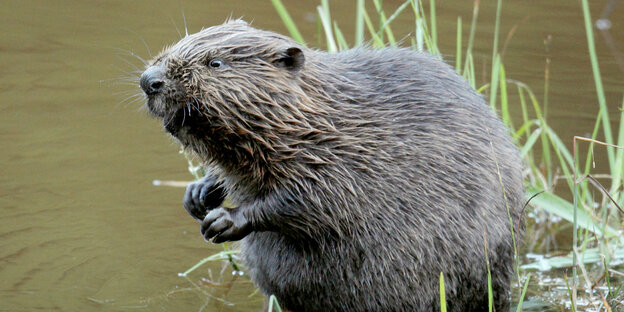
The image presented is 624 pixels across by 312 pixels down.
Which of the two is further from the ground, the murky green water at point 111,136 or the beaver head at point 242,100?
the beaver head at point 242,100

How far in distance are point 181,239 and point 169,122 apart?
1.56 m

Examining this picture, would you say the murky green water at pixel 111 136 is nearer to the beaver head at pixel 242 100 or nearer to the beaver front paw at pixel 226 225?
the beaver front paw at pixel 226 225

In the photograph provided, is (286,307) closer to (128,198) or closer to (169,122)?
(169,122)

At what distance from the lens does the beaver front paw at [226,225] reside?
361 cm

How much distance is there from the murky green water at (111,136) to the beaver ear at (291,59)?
1.05m

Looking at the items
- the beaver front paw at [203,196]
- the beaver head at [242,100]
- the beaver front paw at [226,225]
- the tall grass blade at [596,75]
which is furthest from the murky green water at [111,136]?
the tall grass blade at [596,75]

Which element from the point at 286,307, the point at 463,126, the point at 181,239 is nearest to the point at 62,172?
the point at 181,239

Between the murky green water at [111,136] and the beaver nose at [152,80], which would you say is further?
the murky green water at [111,136]

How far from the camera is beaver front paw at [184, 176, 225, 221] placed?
4.02 metres

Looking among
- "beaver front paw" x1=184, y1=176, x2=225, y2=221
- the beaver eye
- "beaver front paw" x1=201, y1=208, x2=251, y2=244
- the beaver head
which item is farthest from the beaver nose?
"beaver front paw" x1=184, y1=176, x2=225, y2=221

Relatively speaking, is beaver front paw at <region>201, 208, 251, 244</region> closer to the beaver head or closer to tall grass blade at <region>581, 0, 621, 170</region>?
the beaver head

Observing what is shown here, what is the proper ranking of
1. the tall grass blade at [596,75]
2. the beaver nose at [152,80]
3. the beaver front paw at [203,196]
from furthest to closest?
the tall grass blade at [596,75]
the beaver front paw at [203,196]
the beaver nose at [152,80]

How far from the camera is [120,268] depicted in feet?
14.9

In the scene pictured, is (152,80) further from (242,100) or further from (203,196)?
(203,196)
